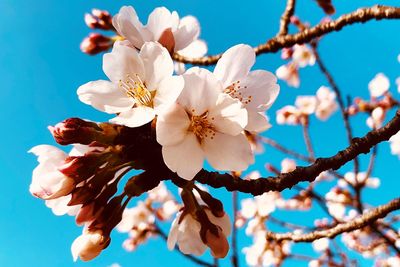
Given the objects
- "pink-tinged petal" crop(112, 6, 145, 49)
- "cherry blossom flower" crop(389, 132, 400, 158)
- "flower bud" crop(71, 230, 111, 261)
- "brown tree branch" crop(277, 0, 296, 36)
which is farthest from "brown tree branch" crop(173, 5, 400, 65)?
"cherry blossom flower" crop(389, 132, 400, 158)

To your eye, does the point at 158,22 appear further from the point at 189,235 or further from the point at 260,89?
the point at 189,235

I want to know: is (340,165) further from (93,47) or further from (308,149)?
(308,149)

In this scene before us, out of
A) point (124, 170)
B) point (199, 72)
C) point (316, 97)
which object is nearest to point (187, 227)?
point (124, 170)

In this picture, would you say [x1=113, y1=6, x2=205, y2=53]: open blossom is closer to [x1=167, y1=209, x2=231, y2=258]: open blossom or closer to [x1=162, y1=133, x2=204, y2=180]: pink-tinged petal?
[x1=162, y1=133, x2=204, y2=180]: pink-tinged petal

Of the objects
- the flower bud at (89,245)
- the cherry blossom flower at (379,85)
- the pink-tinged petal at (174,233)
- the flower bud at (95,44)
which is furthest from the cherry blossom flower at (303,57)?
the flower bud at (89,245)

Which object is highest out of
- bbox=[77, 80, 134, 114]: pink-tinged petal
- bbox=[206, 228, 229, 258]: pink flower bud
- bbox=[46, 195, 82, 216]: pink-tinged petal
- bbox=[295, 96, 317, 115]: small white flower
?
bbox=[295, 96, 317, 115]: small white flower

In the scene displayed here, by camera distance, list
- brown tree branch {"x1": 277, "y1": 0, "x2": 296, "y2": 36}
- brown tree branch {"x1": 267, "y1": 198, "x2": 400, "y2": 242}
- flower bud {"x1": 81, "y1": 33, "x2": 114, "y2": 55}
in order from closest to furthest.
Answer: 1. brown tree branch {"x1": 267, "y1": 198, "x2": 400, "y2": 242}
2. brown tree branch {"x1": 277, "y1": 0, "x2": 296, "y2": 36}
3. flower bud {"x1": 81, "y1": 33, "x2": 114, "y2": 55}

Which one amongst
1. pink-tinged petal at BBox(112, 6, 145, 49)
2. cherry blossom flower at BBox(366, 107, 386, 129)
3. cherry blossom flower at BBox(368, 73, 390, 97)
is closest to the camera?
pink-tinged petal at BBox(112, 6, 145, 49)

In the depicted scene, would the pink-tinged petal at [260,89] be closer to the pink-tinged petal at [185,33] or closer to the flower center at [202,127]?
the flower center at [202,127]
